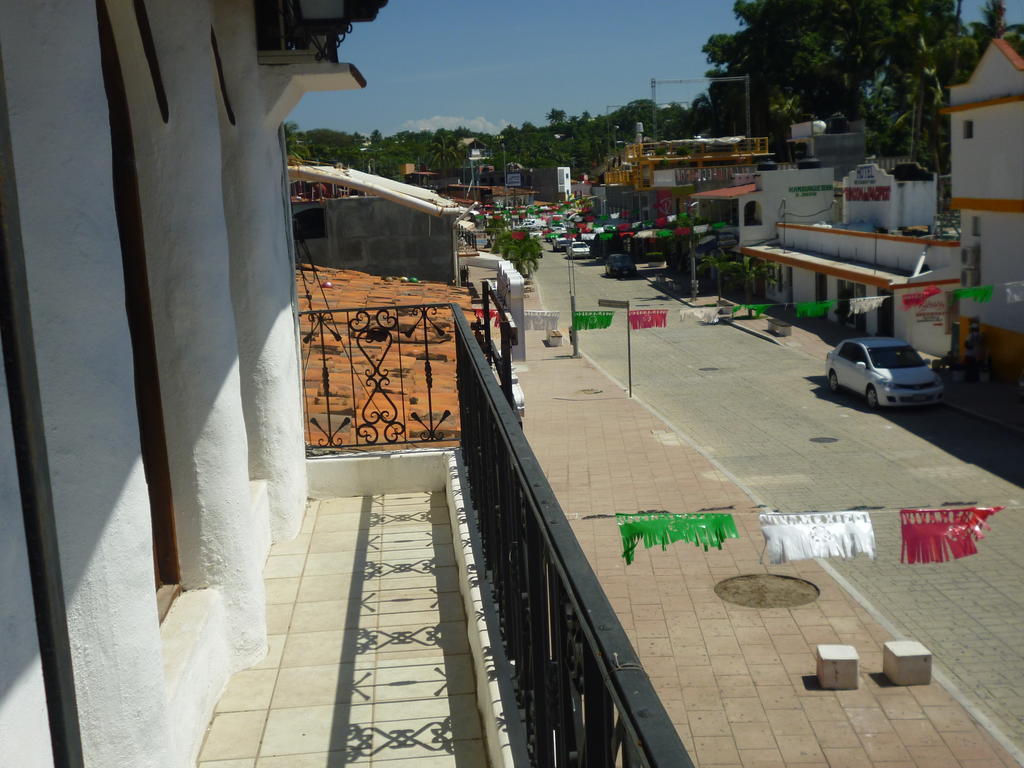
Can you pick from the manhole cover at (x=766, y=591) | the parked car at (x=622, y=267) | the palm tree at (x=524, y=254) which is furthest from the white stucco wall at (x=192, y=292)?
the parked car at (x=622, y=267)

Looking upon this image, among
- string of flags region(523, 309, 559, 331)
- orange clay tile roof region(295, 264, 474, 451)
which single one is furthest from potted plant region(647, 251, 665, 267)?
orange clay tile roof region(295, 264, 474, 451)

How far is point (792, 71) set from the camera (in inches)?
2744

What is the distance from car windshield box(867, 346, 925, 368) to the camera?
2597cm

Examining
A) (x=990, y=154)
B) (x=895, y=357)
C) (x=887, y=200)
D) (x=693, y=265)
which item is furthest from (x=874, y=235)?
(x=693, y=265)

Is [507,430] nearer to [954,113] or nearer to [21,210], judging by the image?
[21,210]

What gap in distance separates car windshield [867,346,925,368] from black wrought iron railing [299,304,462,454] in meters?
14.5

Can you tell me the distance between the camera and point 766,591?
1414 cm

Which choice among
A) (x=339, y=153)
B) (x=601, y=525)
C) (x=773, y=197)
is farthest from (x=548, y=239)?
(x=601, y=525)

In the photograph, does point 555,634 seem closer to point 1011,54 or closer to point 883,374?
point 883,374

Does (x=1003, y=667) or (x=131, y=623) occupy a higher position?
(x=131, y=623)

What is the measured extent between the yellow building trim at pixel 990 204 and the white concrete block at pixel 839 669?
18.2m

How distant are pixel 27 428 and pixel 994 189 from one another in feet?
93.5

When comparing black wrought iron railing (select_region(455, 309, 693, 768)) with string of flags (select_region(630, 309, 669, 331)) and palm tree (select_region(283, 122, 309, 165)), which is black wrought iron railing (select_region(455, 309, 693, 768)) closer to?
palm tree (select_region(283, 122, 309, 165))

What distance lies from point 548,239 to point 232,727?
91788 millimetres
